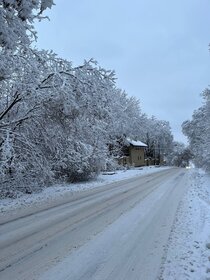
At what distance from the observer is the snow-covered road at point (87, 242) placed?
6.16 meters

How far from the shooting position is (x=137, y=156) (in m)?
73.1

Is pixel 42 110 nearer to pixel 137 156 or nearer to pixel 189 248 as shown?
pixel 189 248

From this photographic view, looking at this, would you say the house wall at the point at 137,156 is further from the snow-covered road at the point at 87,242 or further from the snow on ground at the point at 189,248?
the snow on ground at the point at 189,248

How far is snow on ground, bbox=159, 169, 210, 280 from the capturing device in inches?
236

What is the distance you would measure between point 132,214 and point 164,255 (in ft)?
15.8

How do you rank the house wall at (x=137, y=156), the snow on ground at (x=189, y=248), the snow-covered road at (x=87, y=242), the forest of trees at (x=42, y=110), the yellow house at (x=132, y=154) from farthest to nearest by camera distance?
the house wall at (x=137, y=156)
the yellow house at (x=132, y=154)
the forest of trees at (x=42, y=110)
the snow-covered road at (x=87, y=242)
the snow on ground at (x=189, y=248)

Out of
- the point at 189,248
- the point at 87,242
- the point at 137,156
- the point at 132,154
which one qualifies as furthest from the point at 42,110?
the point at 137,156

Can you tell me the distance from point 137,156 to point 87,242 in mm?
65330

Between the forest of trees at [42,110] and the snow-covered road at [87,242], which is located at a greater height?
the forest of trees at [42,110]

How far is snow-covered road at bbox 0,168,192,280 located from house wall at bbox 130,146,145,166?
5453 centimetres

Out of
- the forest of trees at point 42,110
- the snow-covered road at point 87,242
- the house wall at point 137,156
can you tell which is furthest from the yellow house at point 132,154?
the snow-covered road at point 87,242

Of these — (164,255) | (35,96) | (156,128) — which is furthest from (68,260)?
(156,128)

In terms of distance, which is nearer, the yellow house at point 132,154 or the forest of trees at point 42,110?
the forest of trees at point 42,110

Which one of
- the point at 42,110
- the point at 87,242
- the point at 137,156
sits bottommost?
the point at 87,242
